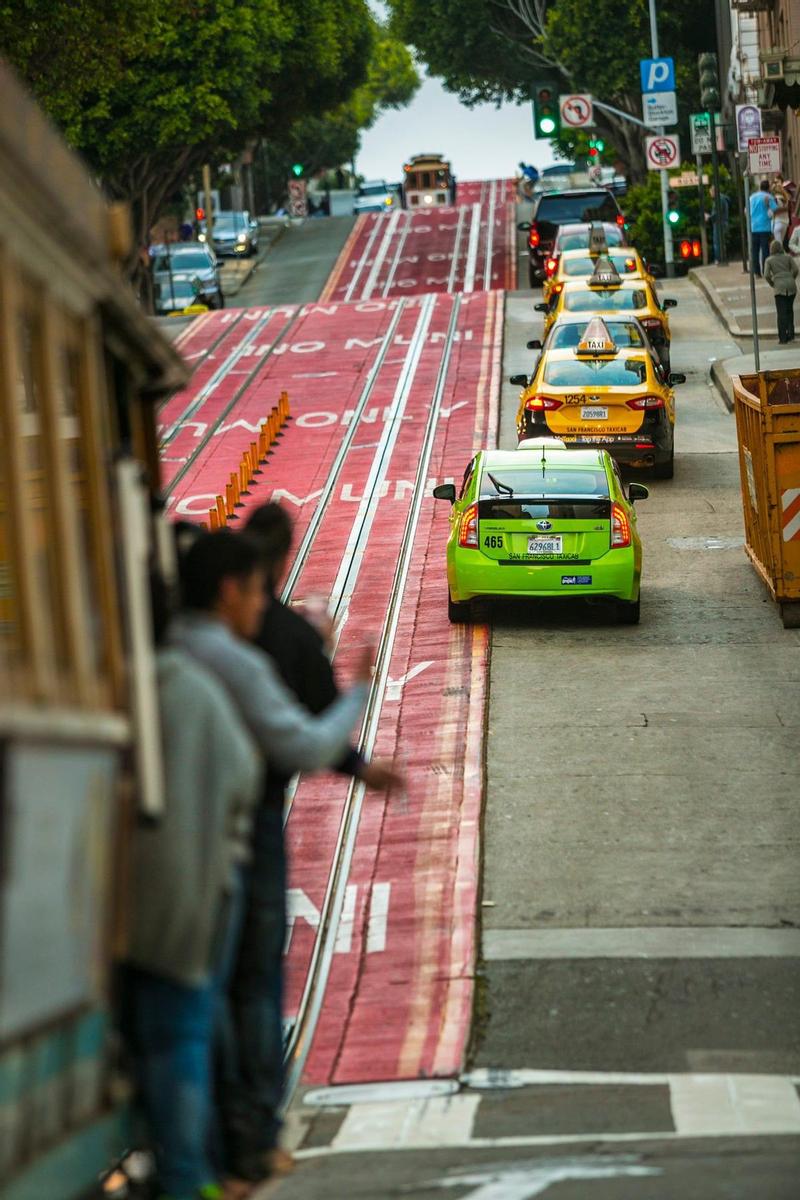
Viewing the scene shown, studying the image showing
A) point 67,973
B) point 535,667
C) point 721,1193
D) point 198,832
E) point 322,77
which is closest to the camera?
point 67,973

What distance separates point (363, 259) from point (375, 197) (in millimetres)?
36359

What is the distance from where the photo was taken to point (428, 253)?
6141 cm

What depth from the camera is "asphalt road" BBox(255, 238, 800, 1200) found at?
815cm

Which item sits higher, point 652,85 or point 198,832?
point 652,85

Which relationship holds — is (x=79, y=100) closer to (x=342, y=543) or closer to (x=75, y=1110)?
(x=342, y=543)

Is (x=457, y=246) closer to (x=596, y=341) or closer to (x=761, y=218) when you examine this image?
(x=761, y=218)

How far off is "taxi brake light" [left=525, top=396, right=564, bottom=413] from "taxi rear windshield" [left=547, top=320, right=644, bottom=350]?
2.04 metres

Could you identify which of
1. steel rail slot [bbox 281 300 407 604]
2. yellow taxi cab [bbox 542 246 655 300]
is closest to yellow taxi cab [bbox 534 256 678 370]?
yellow taxi cab [bbox 542 246 655 300]

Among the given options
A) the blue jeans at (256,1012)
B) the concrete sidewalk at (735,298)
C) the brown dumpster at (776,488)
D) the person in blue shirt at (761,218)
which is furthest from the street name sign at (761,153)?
the blue jeans at (256,1012)

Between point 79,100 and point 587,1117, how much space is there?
4229 centimetres

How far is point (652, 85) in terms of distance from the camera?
51938 millimetres

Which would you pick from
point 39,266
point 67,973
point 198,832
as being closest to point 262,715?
point 198,832

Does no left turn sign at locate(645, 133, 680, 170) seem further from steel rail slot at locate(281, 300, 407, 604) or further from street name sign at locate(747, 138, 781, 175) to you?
street name sign at locate(747, 138, 781, 175)

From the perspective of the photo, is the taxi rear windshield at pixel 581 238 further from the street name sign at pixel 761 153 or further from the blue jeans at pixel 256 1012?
the blue jeans at pixel 256 1012
